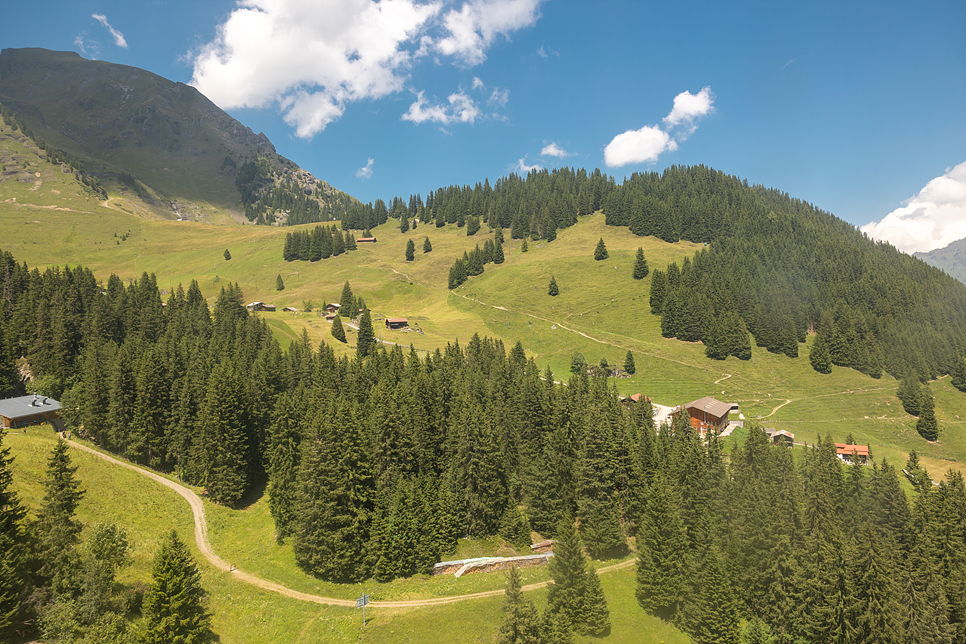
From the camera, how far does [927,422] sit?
346 feet

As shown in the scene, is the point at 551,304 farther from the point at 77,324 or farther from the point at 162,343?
the point at 77,324

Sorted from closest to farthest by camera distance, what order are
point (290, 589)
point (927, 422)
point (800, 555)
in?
point (290, 589) < point (800, 555) < point (927, 422)

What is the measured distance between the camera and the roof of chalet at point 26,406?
68938 mm

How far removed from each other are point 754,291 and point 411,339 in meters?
119

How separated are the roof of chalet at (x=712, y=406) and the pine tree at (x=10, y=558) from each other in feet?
359

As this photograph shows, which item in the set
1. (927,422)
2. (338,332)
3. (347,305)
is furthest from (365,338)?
(927,422)

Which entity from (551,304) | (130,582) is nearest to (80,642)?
(130,582)

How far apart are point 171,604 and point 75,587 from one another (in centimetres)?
735

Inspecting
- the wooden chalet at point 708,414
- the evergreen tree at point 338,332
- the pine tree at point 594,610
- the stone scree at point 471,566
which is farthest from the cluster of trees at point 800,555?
the evergreen tree at point 338,332

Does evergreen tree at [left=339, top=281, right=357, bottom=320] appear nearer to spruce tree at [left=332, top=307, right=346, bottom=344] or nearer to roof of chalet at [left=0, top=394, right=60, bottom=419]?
spruce tree at [left=332, top=307, right=346, bottom=344]

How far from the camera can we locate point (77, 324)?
99.2m

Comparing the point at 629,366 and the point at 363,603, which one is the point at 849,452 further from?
the point at 363,603

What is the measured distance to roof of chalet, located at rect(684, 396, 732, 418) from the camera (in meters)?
103

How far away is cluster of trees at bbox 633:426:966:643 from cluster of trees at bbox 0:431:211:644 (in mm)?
42806
